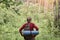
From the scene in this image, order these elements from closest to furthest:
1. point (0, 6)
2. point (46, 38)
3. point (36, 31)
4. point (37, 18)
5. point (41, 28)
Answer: point (36, 31), point (46, 38), point (41, 28), point (0, 6), point (37, 18)

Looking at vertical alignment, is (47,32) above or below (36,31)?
below

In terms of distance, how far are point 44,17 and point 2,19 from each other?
2755 mm

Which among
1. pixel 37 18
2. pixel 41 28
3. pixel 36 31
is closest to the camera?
pixel 36 31

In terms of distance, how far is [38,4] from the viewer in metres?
17.2

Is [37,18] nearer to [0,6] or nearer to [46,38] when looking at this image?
[0,6]

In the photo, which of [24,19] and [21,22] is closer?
[21,22]

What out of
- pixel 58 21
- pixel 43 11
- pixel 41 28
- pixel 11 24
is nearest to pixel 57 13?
pixel 58 21

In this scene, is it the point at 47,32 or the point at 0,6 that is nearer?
the point at 47,32

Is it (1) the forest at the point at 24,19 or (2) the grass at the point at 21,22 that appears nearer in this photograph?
(2) the grass at the point at 21,22

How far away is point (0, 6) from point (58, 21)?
3726 millimetres

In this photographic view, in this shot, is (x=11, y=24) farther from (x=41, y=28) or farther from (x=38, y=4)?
(x=38, y=4)

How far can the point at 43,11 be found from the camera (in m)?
16.4

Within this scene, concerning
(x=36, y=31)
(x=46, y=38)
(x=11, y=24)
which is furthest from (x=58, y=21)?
(x=36, y=31)

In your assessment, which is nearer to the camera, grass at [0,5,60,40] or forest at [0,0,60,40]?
grass at [0,5,60,40]
